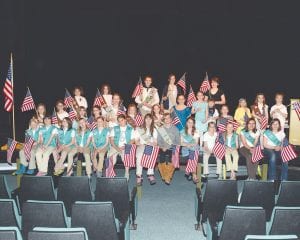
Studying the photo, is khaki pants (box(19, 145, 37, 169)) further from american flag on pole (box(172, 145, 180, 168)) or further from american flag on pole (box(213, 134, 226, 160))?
american flag on pole (box(213, 134, 226, 160))

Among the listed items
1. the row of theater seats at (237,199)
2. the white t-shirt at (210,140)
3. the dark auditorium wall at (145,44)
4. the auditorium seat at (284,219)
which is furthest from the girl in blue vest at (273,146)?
the dark auditorium wall at (145,44)

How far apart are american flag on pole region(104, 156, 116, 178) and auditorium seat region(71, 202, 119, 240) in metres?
3.78

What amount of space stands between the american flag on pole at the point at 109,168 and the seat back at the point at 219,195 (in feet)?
9.94

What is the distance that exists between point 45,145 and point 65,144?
44 centimetres

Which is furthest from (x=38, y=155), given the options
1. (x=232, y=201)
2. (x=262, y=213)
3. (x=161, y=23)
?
(x=161, y=23)

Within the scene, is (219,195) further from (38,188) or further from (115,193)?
(38,188)

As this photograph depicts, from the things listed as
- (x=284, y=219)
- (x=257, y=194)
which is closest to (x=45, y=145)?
(x=257, y=194)

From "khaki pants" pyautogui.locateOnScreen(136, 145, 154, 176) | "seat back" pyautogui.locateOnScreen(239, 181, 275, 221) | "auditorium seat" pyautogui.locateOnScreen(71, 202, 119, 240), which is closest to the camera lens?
"auditorium seat" pyautogui.locateOnScreen(71, 202, 119, 240)

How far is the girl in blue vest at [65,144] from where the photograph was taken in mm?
8805

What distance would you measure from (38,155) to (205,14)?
707 centimetres

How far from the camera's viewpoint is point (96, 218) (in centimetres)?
459

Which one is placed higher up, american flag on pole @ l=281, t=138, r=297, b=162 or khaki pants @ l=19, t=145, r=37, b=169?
american flag on pole @ l=281, t=138, r=297, b=162

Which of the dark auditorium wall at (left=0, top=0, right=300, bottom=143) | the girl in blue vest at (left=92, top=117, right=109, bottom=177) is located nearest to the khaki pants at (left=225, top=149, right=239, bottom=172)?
the girl in blue vest at (left=92, top=117, right=109, bottom=177)

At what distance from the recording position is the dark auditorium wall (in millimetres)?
12766
